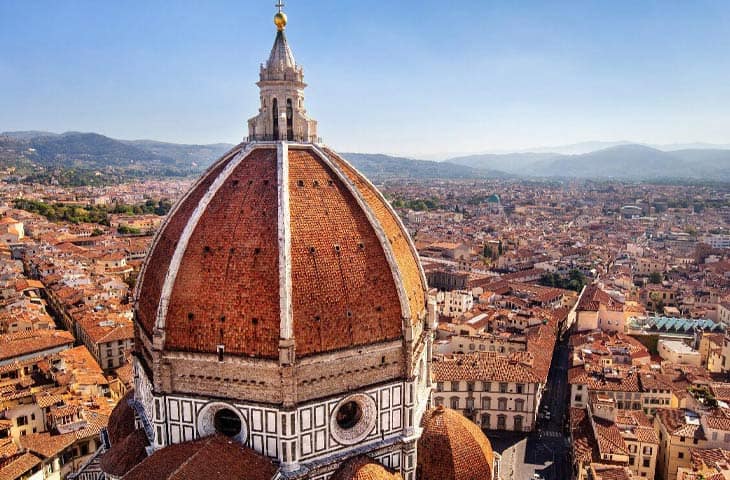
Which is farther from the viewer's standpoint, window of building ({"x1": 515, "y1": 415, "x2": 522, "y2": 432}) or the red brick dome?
window of building ({"x1": 515, "y1": 415, "x2": 522, "y2": 432})

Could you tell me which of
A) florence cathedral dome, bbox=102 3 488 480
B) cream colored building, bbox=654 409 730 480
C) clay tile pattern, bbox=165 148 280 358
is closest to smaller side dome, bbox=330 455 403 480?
florence cathedral dome, bbox=102 3 488 480

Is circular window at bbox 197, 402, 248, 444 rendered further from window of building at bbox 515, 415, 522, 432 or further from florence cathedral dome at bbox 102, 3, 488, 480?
window of building at bbox 515, 415, 522, 432

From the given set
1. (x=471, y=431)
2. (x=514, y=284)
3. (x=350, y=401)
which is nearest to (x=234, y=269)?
(x=350, y=401)

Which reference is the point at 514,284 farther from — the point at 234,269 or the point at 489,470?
the point at 234,269

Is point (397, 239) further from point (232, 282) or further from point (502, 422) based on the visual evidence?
point (502, 422)

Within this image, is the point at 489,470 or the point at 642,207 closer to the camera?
the point at 489,470

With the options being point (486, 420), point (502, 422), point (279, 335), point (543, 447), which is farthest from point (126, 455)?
point (502, 422)
